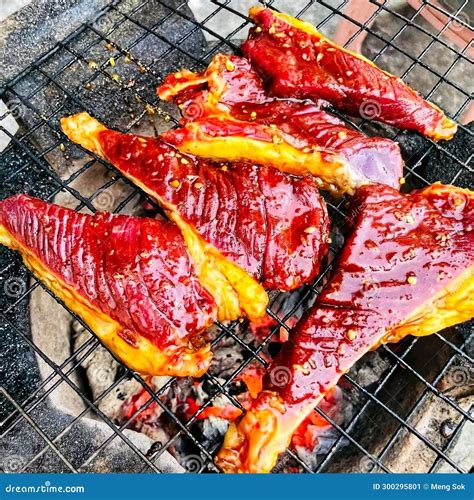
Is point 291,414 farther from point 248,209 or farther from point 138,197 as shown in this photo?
point 138,197

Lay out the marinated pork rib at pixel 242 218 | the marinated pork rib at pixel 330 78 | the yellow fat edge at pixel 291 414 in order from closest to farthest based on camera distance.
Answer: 1. the yellow fat edge at pixel 291 414
2. the marinated pork rib at pixel 242 218
3. the marinated pork rib at pixel 330 78

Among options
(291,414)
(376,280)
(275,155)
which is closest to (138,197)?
(275,155)

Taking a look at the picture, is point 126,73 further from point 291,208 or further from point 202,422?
point 202,422

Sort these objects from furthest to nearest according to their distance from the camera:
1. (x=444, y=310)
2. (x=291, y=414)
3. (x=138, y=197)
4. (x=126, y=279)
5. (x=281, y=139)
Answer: (x=138, y=197) → (x=281, y=139) → (x=444, y=310) → (x=126, y=279) → (x=291, y=414)

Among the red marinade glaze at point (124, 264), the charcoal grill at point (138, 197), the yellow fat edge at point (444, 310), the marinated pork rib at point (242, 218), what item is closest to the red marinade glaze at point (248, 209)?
the marinated pork rib at point (242, 218)

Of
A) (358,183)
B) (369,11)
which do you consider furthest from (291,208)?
(369,11)

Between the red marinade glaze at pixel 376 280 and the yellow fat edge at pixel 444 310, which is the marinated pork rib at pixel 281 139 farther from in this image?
the yellow fat edge at pixel 444 310
